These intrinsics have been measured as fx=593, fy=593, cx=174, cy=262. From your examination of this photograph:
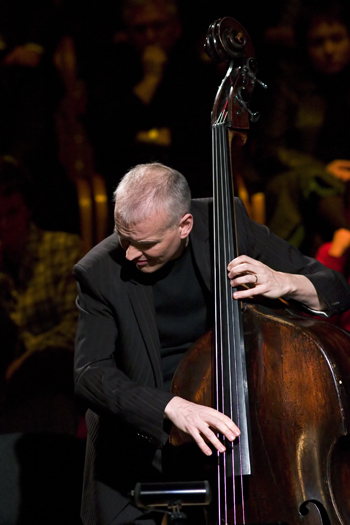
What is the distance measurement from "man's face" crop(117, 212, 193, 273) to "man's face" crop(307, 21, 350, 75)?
1848mm

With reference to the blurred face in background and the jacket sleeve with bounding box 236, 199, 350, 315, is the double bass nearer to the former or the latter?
the jacket sleeve with bounding box 236, 199, 350, 315

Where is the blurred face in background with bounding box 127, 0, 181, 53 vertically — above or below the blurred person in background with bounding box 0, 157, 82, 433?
above

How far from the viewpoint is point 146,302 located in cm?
167

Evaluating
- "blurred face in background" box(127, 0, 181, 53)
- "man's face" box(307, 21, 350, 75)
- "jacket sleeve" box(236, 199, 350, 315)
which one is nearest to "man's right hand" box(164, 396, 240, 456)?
"jacket sleeve" box(236, 199, 350, 315)

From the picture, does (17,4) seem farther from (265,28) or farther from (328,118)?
(328,118)

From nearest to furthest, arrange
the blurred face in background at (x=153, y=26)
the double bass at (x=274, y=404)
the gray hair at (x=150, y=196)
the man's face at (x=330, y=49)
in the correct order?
the double bass at (x=274, y=404), the gray hair at (x=150, y=196), the man's face at (x=330, y=49), the blurred face in background at (x=153, y=26)

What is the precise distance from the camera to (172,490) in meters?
1.00

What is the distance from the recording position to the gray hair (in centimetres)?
156

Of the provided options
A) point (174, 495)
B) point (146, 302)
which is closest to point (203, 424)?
point (174, 495)

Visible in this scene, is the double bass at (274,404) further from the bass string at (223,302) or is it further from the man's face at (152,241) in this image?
the man's face at (152,241)

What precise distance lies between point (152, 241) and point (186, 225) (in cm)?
15

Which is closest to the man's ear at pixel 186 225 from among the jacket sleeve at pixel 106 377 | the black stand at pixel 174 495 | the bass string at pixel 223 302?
the bass string at pixel 223 302

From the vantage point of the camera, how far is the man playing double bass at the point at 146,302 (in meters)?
1.50

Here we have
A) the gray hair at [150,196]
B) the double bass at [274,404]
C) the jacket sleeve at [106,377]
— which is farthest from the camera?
the gray hair at [150,196]
